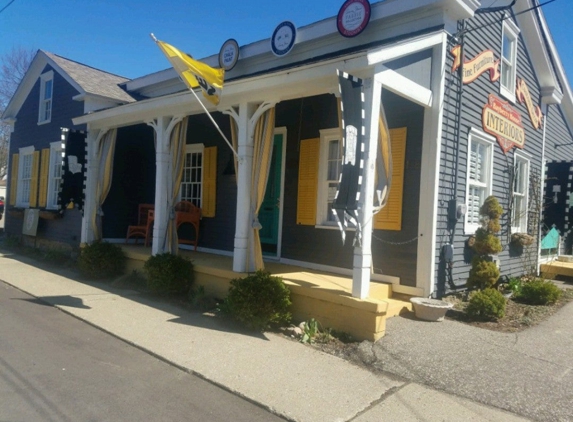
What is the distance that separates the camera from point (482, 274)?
286 inches

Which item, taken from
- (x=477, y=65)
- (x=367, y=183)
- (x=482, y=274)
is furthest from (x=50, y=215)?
(x=477, y=65)

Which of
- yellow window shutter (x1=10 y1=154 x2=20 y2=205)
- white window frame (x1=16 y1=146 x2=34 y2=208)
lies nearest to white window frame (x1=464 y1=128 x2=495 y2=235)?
white window frame (x1=16 y1=146 x2=34 y2=208)

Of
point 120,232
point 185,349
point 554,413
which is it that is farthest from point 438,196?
point 120,232

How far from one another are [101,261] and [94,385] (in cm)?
525

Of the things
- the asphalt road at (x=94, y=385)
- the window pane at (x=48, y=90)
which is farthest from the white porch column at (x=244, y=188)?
the window pane at (x=48, y=90)

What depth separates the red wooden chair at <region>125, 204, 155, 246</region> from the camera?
10688 mm

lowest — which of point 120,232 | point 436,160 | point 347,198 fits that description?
point 120,232

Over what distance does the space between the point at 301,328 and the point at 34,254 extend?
8.97 meters

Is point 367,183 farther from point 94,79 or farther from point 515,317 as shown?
point 94,79

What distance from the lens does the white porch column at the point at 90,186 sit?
10.4 meters

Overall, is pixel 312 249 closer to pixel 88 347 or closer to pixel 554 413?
pixel 88 347

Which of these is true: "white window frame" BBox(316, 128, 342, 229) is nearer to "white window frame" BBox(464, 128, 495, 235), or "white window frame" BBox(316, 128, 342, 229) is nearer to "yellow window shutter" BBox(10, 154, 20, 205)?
"white window frame" BBox(464, 128, 495, 235)

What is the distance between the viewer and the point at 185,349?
5.24 metres

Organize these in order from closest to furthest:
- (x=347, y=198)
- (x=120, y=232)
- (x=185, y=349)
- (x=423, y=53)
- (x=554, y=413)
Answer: (x=554, y=413), (x=185, y=349), (x=347, y=198), (x=423, y=53), (x=120, y=232)
